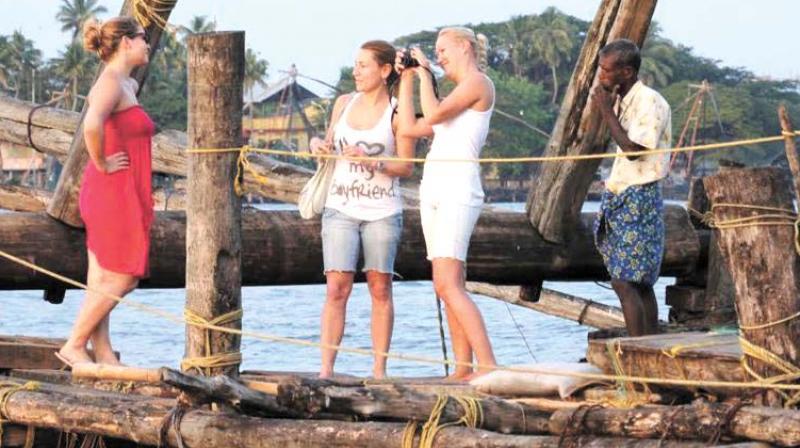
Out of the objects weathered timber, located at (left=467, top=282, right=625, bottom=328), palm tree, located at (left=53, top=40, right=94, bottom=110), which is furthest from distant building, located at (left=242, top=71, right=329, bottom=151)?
weathered timber, located at (left=467, top=282, right=625, bottom=328)

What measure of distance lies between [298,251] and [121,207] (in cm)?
180

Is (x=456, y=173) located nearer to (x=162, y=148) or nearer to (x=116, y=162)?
(x=116, y=162)

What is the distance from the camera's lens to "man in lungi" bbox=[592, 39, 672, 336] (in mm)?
7145

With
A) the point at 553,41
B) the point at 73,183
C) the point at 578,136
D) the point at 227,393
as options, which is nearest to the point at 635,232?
the point at 227,393

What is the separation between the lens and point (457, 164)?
7137mm

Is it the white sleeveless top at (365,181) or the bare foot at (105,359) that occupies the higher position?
the white sleeveless top at (365,181)

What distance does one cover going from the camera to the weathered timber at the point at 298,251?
8.60 metres

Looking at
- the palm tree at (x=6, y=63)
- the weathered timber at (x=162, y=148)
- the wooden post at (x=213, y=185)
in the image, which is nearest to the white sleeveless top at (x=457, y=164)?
the wooden post at (x=213, y=185)

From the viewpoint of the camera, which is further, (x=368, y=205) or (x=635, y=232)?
(x=368, y=205)

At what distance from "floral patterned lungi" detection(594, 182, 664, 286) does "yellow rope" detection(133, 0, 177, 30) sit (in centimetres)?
237

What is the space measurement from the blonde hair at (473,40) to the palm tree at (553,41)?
93754 mm

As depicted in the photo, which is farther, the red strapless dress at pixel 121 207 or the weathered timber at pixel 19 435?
the red strapless dress at pixel 121 207

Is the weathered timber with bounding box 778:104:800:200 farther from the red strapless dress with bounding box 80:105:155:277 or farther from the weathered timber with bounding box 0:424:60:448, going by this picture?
the weathered timber with bounding box 0:424:60:448

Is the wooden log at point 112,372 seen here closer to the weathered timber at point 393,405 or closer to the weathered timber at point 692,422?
the weathered timber at point 393,405
